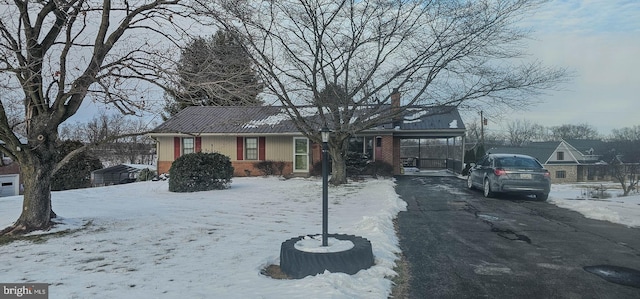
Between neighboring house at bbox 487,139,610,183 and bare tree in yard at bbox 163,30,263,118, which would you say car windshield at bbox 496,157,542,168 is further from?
neighboring house at bbox 487,139,610,183

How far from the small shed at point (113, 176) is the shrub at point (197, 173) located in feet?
32.1

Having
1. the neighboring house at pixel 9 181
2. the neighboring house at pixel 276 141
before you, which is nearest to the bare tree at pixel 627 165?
the neighboring house at pixel 276 141

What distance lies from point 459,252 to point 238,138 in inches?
702

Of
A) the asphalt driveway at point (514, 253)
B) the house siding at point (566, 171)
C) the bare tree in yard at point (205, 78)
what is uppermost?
the bare tree in yard at point (205, 78)

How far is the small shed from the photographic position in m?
21.7

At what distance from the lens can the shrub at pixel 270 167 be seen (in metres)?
21.6

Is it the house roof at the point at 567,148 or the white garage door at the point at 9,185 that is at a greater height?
the house roof at the point at 567,148

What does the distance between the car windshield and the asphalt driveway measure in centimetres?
194

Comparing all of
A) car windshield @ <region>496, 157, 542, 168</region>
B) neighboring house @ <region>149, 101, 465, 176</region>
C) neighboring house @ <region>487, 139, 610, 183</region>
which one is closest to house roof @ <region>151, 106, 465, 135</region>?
neighboring house @ <region>149, 101, 465, 176</region>

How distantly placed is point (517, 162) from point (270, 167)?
12.7 m

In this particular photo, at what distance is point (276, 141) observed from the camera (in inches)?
874

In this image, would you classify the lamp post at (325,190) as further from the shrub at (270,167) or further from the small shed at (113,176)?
the small shed at (113,176)

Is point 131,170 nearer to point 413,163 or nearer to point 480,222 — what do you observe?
point 413,163

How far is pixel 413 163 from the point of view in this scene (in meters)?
31.0
